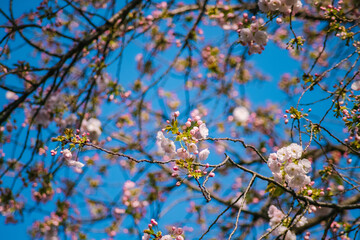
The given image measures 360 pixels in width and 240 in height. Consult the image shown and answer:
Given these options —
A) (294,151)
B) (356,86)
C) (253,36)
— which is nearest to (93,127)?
(253,36)

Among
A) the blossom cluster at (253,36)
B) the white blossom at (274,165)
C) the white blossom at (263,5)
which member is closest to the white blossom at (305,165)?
the white blossom at (274,165)

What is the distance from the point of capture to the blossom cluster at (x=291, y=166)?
159 cm

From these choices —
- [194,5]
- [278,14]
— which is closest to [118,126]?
[194,5]

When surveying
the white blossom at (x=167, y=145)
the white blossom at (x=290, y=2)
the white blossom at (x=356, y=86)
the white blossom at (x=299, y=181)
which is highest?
the white blossom at (x=290, y=2)

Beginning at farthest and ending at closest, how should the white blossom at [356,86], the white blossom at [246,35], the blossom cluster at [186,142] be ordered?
the white blossom at [246,35], the white blossom at [356,86], the blossom cluster at [186,142]

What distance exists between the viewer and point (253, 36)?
2.09 m

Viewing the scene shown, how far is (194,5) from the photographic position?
12.7 feet

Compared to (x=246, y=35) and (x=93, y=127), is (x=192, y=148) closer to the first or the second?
(x=246, y=35)

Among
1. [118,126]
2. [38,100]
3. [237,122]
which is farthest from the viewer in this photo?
[237,122]

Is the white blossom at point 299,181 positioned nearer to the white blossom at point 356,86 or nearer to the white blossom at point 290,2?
the white blossom at point 356,86

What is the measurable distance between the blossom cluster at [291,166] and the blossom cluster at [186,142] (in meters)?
0.37

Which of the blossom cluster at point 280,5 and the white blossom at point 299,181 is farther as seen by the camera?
the blossom cluster at point 280,5

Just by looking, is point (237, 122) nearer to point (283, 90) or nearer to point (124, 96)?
point (283, 90)

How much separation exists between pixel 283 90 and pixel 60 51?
376 cm
